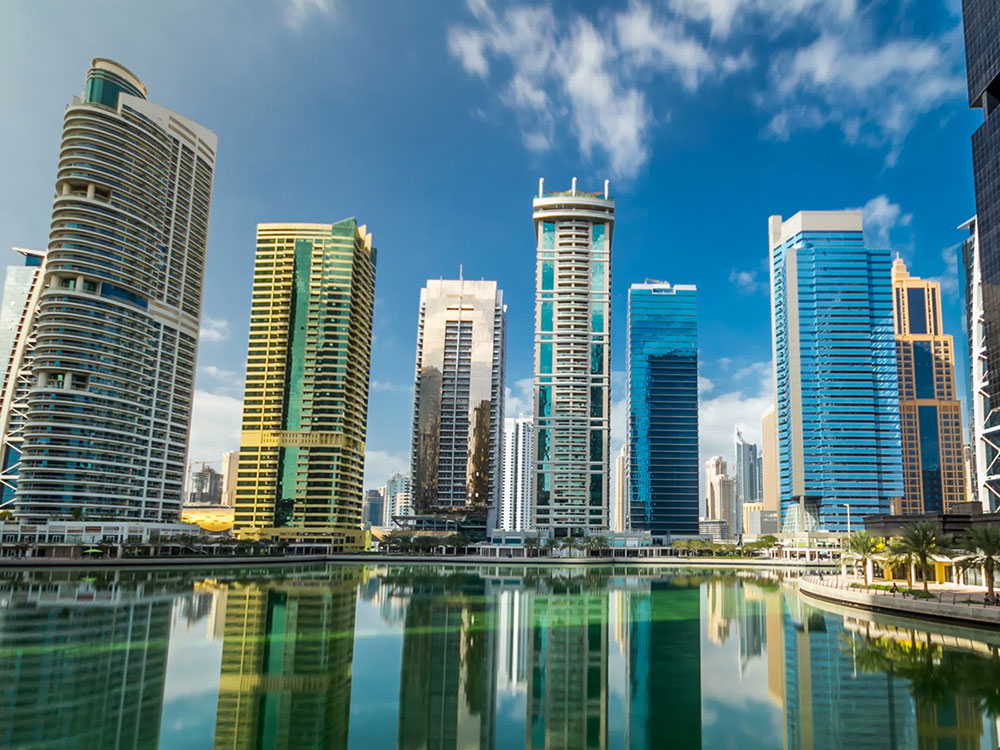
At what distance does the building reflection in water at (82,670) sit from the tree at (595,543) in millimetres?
107917

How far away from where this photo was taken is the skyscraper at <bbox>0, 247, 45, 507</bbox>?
145125 mm

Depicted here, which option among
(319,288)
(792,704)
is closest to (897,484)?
(319,288)

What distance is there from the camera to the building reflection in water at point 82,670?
76.5 ft

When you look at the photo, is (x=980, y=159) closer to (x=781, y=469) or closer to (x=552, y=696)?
(x=552, y=696)

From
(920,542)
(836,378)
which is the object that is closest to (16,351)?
(920,542)

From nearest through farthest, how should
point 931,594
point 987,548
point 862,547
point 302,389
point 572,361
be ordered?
point 987,548 → point 931,594 → point 862,547 → point 302,389 → point 572,361

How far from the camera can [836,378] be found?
180m

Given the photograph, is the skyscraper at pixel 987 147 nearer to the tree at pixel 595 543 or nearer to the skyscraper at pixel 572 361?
the tree at pixel 595 543

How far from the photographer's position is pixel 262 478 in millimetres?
164000

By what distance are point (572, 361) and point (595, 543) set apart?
45831 millimetres

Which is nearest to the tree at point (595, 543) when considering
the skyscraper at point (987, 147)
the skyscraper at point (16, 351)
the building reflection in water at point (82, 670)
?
the skyscraper at point (987, 147)

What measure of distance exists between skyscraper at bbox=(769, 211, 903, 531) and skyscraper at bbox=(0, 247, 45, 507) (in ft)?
552

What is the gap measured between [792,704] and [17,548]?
377ft

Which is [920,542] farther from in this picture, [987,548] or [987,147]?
[987,147]
